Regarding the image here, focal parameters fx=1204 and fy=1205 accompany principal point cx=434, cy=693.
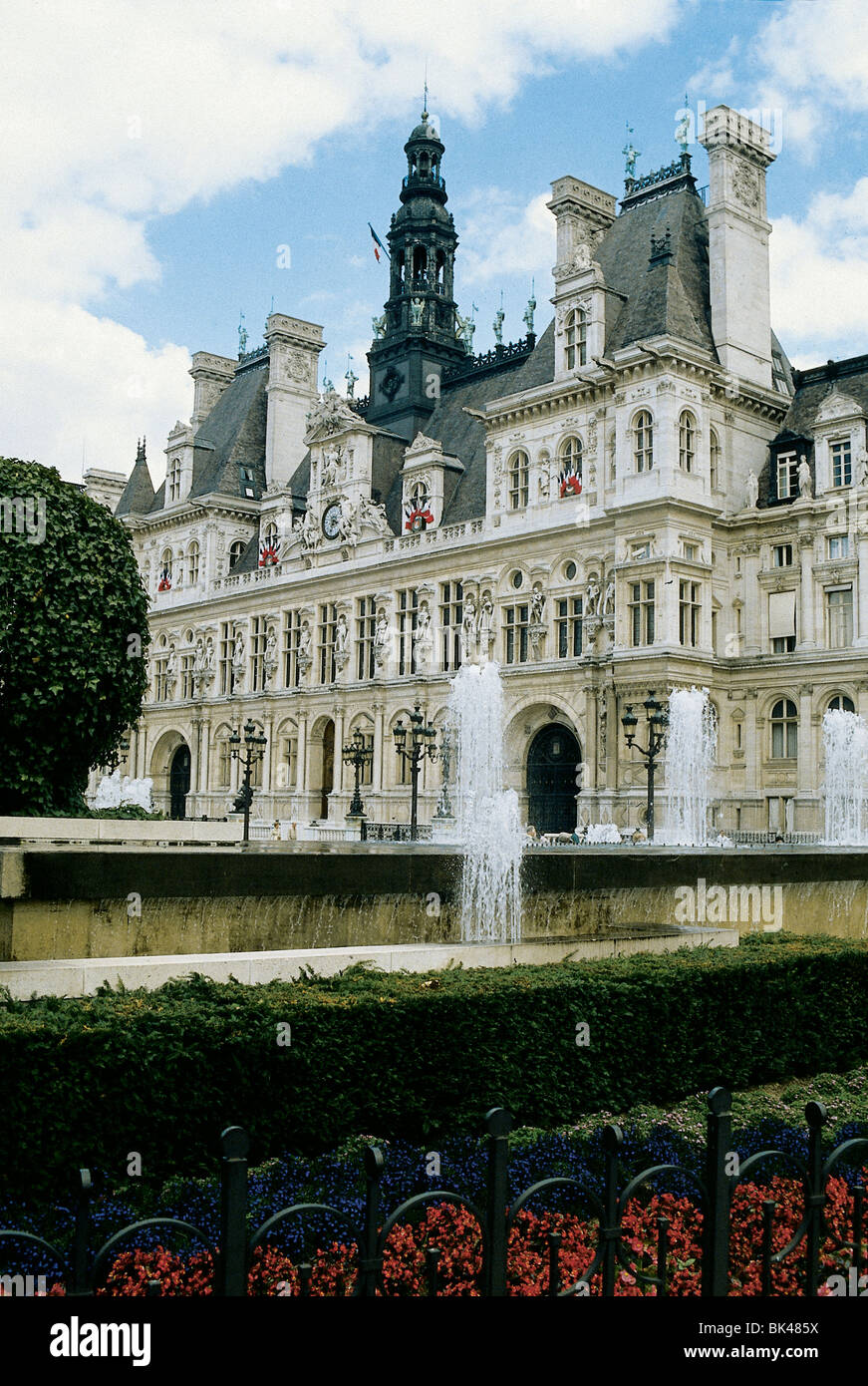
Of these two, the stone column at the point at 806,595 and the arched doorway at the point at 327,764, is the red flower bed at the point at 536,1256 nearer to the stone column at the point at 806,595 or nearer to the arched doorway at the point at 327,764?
the stone column at the point at 806,595

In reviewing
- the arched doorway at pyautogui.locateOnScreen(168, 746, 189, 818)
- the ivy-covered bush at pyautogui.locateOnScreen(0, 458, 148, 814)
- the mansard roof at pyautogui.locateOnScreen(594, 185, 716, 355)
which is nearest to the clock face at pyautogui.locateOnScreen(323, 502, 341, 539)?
the mansard roof at pyautogui.locateOnScreen(594, 185, 716, 355)

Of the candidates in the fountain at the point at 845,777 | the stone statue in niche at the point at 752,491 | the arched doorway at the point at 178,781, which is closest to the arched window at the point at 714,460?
the stone statue in niche at the point at 752,491

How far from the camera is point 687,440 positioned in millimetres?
38438

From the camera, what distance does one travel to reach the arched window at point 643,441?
125ft

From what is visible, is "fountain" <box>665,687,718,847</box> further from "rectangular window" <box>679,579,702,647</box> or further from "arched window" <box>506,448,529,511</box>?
"arched window" <box>506,448,529,511</box>

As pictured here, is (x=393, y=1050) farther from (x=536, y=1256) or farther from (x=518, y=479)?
(x=518, y=479)

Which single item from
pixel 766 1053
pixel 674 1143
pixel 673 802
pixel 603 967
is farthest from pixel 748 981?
pixel 673 802

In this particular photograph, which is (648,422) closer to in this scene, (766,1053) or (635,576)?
(635,576)

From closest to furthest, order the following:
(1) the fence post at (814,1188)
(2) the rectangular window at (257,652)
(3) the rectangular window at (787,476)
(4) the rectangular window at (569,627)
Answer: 1. (1) the fence post at (814,1188)
2. (3) the rectangular window at (787,476)
3. (4) the rectangular window at (569,627)
4. (2) the rectangular window at (257,652)

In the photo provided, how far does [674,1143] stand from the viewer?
25.6 ft

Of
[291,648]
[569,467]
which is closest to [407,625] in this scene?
[291,648]

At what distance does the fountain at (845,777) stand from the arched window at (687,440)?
Result: 9057 millimetres

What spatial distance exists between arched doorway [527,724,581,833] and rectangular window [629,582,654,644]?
4.92m
